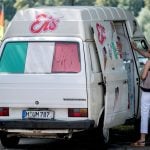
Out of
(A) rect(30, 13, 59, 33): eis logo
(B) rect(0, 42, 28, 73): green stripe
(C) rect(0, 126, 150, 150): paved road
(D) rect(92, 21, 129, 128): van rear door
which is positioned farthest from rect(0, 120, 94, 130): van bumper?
(A) rect(30, 13, 59, 33): eis logo

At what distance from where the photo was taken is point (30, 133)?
10875mm

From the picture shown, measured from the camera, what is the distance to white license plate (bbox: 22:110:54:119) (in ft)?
35.1

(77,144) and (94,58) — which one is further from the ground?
(94,58)

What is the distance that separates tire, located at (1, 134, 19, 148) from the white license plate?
91 cm

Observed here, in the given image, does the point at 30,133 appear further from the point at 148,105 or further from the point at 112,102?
the point at 148,105

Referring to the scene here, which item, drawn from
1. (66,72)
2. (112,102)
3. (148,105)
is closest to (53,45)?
(66,72)

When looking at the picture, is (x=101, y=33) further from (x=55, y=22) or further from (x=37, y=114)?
(x=37, y=114)

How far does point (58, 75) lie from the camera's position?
10734mm

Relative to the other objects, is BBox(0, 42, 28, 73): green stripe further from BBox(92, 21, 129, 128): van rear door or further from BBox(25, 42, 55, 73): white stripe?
BBox(92, 21, 129, 128): van rear door

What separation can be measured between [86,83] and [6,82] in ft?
4.21

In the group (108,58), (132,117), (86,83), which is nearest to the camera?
(86,83)

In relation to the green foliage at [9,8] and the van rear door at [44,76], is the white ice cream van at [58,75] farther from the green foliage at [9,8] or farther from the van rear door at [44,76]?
the green foliage at [9,8]

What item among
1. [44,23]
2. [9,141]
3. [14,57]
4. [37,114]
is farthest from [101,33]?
[9,141]

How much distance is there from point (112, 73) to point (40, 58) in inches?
47.2
